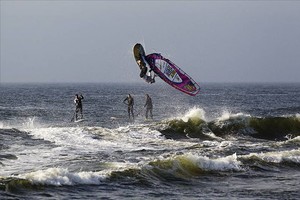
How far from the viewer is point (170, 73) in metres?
28.0

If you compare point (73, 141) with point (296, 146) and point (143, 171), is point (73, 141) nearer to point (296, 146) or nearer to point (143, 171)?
point (143, 171)

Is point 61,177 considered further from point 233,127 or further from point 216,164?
point 233,127

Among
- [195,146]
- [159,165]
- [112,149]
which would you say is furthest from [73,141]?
[159,165]

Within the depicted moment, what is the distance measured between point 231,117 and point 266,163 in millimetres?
11437

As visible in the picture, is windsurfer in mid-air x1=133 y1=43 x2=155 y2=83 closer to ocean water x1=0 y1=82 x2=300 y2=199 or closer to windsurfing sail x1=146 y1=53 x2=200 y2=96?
windsurfing sail x1=146 y1=53 x2=200 y2=96

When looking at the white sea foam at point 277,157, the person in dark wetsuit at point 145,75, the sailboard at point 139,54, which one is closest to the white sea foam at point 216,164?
the white sea foam at point 277,157

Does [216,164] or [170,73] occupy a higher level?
[170,73]

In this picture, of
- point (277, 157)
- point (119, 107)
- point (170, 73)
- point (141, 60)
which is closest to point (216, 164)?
point (277, 157)

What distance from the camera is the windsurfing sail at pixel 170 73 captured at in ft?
88.8

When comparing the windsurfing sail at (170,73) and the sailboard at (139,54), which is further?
the windsurfing sail at (170,73)

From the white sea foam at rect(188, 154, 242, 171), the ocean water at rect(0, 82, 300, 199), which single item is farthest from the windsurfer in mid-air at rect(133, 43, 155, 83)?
the white sea foam at rect(188, 154, 242, 171)

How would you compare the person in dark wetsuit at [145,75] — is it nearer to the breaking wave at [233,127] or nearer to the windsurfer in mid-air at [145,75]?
A: the windsurfer in mid-air at [145,75]

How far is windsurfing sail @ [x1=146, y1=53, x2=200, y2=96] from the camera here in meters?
27.1

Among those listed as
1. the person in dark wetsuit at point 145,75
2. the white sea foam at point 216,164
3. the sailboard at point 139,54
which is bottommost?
the white sea foam at point 216,164
